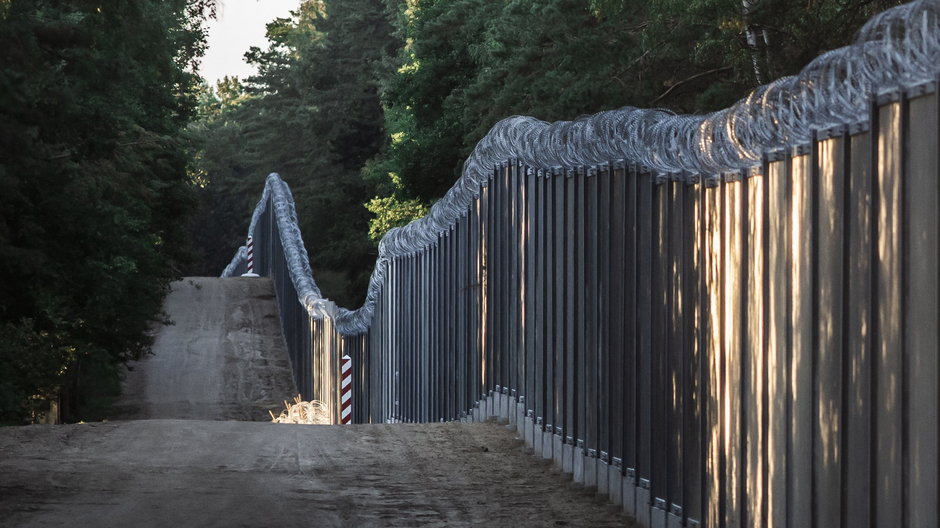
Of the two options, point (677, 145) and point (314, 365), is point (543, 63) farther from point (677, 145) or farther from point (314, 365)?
point (677, 145)

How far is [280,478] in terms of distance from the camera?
1080cm

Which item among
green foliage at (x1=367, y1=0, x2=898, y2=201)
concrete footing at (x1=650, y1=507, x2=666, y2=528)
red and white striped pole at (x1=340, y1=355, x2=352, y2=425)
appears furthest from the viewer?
red and white striped pole at (x1=340, y1=355, x2=352, y2=425)

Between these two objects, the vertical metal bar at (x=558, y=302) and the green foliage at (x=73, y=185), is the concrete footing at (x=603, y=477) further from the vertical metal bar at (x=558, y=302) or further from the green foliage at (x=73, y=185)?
the green foliage at (x=73, y=185)

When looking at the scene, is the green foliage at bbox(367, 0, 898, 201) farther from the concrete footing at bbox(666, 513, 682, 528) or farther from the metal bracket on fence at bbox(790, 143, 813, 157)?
the metal bracket on fence at bbox(790, 143, 813, 157)

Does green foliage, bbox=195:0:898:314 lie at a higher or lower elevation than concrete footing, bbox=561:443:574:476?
higher

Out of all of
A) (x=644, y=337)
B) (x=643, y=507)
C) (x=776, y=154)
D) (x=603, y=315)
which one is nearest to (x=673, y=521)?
(x=643, y=507)

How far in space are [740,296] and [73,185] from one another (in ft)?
34.2

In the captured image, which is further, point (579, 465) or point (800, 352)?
point (579, 465)

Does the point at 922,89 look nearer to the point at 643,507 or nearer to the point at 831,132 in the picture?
the point at 831,132

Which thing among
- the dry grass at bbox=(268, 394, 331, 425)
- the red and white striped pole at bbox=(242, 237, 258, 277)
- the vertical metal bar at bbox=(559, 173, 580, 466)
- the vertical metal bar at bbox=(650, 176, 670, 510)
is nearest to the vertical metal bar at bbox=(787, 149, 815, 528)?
the vertical metal bar at bbox=(650, 176, 670, 510)

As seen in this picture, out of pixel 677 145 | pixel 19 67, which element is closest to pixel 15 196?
pixel 19 67

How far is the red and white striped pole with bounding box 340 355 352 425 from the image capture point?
22938 millimetres

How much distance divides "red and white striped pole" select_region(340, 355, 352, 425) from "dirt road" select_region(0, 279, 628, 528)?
26.9 ft

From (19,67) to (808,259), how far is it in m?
6.24
